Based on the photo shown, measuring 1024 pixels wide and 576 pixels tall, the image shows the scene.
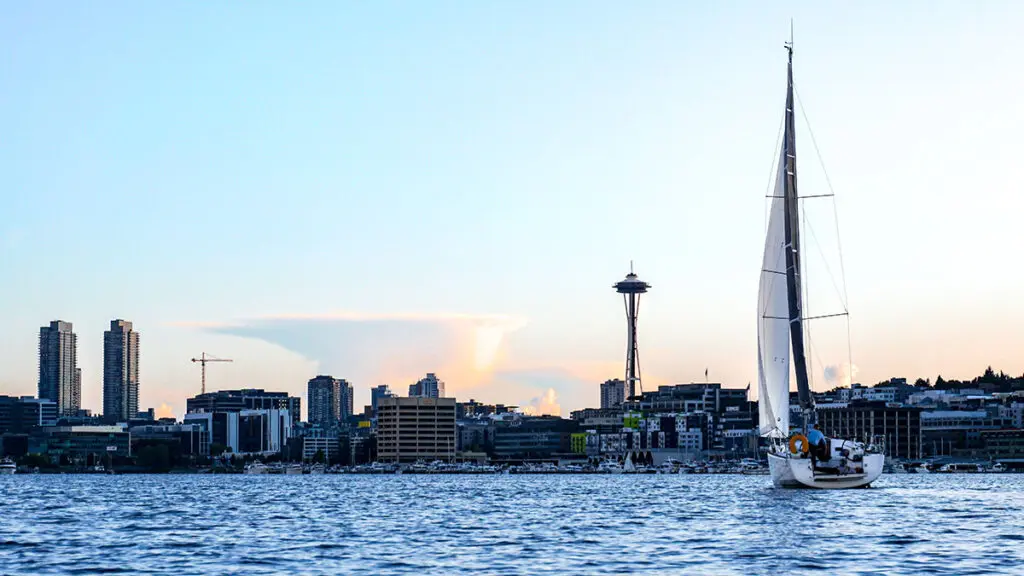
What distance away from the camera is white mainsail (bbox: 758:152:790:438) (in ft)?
324

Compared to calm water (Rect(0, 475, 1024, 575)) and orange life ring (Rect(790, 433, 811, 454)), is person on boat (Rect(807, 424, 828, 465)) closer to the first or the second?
orange life ring (Rect(790, 433, 811, 454))

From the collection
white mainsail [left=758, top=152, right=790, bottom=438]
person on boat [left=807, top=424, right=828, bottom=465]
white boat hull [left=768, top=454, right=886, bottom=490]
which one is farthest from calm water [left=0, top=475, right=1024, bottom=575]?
white mainsail [left=758, top=152, right=790, bottom=438]

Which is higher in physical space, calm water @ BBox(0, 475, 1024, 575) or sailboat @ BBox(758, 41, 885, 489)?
sailboat @ BBox(758, 41, 885, 489)

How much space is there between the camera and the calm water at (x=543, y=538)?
173ft

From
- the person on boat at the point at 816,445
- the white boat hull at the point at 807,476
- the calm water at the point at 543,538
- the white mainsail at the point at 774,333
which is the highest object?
the white mainsail at the point at 774,333

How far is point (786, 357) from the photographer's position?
98750 mm

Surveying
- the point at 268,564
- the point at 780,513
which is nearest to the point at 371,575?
the point at 268,564

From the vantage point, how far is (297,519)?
83.8 meters

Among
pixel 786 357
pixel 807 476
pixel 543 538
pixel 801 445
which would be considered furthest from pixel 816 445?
pixel 543 538

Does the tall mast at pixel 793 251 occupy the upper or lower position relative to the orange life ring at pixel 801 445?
upper

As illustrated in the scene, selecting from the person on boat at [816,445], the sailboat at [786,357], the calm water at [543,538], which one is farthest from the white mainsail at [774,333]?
the calm water at [543,538]

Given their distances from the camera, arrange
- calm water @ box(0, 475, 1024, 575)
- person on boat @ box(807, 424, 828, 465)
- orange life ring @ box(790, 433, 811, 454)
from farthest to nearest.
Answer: orange life ring @ box(790, 433, 811, 454), person on boat @ box(807, 424, 828, 465), calm water @ box(0, 475, 1024, 575)

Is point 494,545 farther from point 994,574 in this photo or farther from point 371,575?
point 994,574

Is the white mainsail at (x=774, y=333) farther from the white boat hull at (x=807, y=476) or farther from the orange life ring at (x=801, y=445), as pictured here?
the orange life ring at (x=801, y=445)
